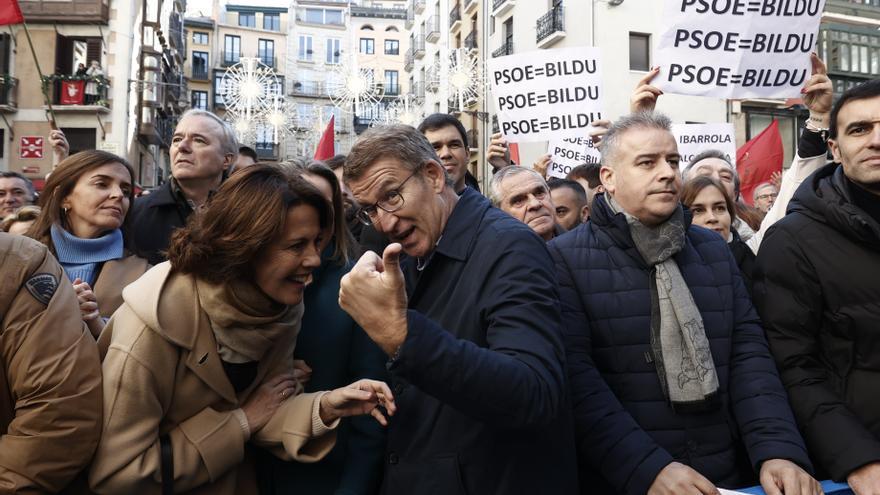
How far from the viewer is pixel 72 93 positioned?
85.9 ft

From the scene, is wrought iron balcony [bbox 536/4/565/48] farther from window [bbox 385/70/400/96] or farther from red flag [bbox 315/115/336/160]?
window [bbox 385/70/400/96]

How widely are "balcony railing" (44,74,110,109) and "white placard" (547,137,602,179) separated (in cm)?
2352

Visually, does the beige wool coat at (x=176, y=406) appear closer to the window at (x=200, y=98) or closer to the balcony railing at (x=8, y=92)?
the balcony railing at (x=8, y=92)

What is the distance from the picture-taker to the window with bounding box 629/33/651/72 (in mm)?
23500

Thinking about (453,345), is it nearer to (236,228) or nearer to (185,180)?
(236,228)

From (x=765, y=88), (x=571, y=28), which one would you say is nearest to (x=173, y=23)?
(x=571, y=28)

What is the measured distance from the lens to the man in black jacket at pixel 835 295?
261 cm

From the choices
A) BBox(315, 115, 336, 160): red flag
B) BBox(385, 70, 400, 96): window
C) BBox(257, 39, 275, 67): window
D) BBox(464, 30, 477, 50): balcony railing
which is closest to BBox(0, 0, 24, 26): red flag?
BBox(315, 115, 336, 160): red flag

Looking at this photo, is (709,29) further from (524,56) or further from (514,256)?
(514,256)

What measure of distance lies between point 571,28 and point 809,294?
2224cm

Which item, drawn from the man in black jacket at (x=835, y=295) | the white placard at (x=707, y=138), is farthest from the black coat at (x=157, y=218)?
the white placard at (x=707, y=138)

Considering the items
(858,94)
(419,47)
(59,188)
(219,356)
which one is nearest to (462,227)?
(219,356)

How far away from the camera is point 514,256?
2.12 metres

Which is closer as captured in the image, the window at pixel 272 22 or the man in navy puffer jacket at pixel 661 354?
the man in navy puffer jacket at pixel 661 354
